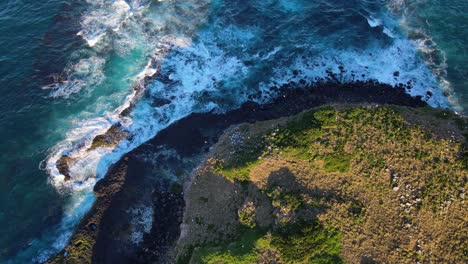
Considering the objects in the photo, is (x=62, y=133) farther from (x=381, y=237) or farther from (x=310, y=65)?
(x=381, y=237)

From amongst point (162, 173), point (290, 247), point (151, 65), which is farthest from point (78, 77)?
point (290, 247)

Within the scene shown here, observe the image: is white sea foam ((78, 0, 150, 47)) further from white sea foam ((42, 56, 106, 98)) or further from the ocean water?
white sea foam ((42, 56, 106, 98))

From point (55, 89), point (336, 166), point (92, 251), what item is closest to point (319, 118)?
point (336, 166)

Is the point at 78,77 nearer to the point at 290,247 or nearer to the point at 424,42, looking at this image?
the point at 290,247

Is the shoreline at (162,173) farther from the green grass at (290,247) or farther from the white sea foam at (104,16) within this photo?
the white sea foam at (104,16)

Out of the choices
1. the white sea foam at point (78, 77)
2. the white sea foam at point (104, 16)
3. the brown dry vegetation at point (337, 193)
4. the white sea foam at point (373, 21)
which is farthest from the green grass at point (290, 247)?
the white sea foam at point (104, 16)
